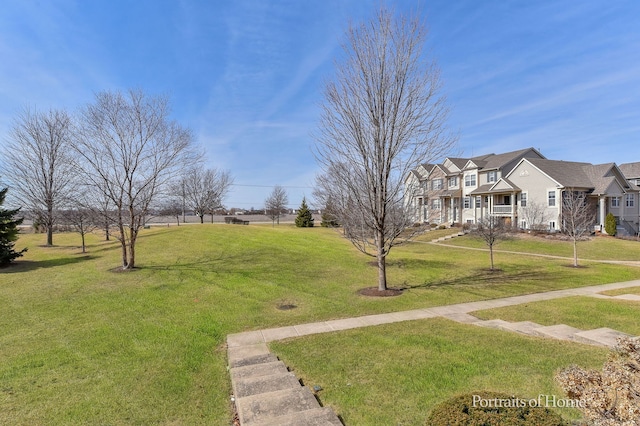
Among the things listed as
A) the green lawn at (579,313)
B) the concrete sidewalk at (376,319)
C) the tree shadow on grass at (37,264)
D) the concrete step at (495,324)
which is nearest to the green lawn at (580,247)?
the concrete sidewalk at (376,319)

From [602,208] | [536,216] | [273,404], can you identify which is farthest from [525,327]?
[602,208]

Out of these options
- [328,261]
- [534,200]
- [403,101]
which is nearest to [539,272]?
[328,261]

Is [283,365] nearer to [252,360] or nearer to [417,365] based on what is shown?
[252,360]

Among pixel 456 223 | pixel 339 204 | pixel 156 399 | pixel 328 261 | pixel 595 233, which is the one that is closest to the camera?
pixel 156 399

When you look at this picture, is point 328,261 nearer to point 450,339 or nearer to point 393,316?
point 393,316

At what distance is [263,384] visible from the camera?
4430mm

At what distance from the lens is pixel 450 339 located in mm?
6168

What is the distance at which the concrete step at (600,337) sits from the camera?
18.5 feet

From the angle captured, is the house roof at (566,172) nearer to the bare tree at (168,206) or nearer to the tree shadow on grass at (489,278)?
the tree shadow on grass at (489,278)

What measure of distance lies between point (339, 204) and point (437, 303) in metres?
4.74

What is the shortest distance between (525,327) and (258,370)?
5.51m

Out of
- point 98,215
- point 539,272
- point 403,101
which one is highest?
point 403,101

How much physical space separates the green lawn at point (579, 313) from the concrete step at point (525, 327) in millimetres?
577

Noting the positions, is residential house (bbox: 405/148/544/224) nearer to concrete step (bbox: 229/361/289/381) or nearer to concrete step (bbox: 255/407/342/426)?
concrete step (bbox: 229/361/289/381)
